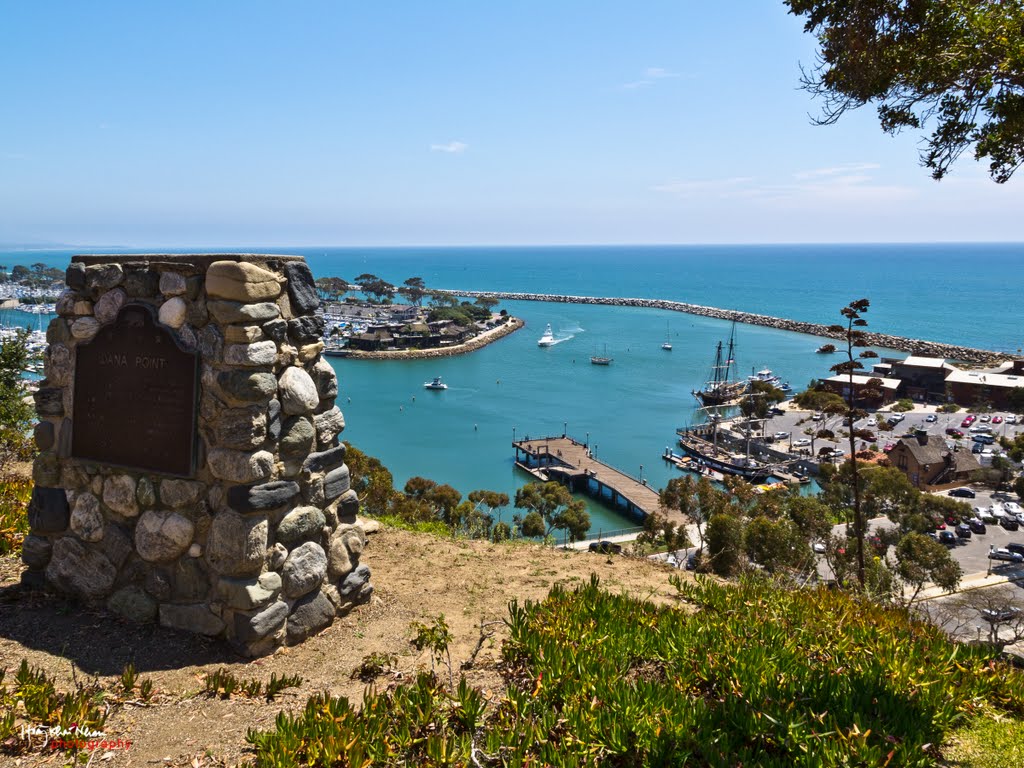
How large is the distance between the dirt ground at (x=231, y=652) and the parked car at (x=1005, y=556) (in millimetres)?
27826

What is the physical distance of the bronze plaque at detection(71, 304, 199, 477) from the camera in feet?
16.1

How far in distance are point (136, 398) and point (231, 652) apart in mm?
1956

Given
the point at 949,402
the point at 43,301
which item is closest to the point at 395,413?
the point at 949,402

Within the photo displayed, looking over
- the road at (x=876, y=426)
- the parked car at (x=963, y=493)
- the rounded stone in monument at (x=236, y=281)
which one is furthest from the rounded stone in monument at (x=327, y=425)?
the road at (x=876, y=426)

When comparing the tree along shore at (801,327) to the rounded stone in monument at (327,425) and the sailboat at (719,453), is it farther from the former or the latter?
the rounded stone in monument at (327,425)

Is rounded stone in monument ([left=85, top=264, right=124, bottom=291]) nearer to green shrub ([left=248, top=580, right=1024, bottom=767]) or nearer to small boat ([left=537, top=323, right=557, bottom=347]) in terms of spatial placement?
green shrub ([left=248, top=580, right=1024, bottom=767])

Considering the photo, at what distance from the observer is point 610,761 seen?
132 inches

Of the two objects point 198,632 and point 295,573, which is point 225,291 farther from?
point 198,632

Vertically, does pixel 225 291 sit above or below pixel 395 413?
above

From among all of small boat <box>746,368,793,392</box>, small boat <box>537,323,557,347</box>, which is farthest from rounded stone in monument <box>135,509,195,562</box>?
small boat <box>537,323,557,347</box>

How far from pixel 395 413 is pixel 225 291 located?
5046 centimetres

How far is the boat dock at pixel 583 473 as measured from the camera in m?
38.7

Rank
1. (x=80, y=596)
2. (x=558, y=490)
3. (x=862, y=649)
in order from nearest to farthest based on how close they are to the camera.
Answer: (x=862, y=649) → (x=80, y=596) → (x=558, y=490)

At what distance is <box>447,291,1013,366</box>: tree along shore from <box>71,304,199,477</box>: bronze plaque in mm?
42068
